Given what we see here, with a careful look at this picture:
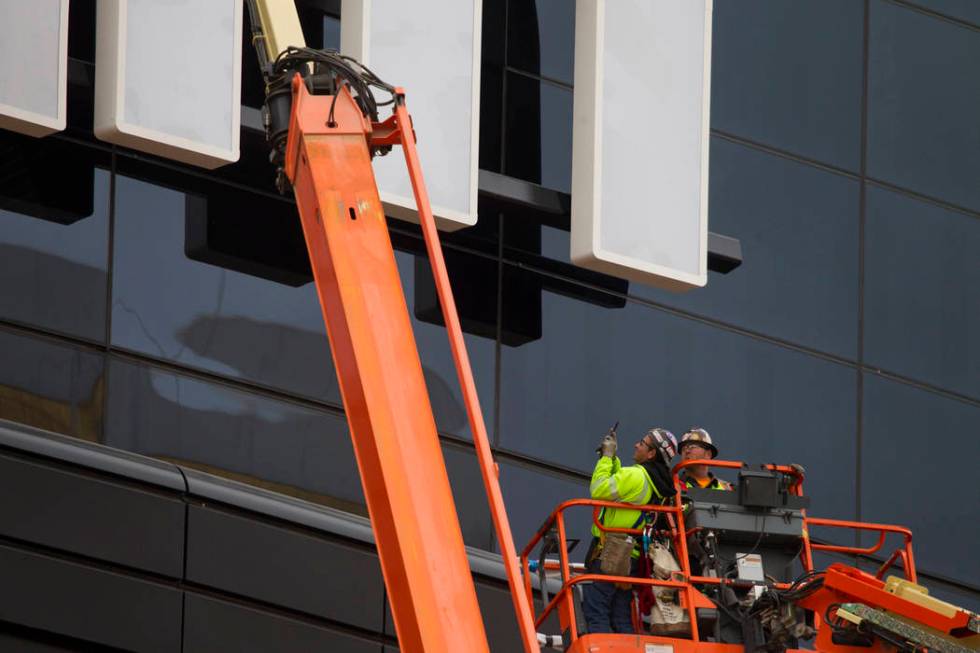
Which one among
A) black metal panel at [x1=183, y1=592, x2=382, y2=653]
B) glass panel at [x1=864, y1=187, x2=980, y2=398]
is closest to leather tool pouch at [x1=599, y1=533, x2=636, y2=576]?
black metal panel at [x1=183, y1=592, x2=382, y2=653]

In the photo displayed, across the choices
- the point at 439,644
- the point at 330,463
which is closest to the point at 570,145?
the point at 330,463

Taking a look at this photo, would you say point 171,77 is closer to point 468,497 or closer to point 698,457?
point 468,497

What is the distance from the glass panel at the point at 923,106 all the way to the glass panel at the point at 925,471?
2744mm

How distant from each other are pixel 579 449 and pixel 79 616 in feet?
19.4

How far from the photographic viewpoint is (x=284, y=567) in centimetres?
1797

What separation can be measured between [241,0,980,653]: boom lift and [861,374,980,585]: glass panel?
308 inches

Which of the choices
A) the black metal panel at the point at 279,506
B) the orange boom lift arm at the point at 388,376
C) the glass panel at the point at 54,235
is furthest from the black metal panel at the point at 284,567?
the orange boom lift arm at the point at 388,376

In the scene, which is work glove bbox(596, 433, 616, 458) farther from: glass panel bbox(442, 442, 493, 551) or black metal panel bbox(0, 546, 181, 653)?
black metal panel bbox(0, 546, 181, 653)

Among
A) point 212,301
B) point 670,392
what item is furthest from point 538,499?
point 212,301

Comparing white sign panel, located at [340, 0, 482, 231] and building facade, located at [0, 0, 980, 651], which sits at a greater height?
white sign panel, located at [340, 0, 482, 231]

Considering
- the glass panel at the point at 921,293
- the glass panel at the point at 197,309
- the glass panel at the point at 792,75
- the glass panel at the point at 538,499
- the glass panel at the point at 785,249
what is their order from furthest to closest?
1. the glass panel at the point at 921,293
2. the glass panel at the point at 792,75
3. the glass panel at the point at 785,249
4. the glass panel at the point at 538,499
5. the glass panel at the point at 197,309

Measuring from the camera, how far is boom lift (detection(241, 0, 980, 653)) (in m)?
10.0

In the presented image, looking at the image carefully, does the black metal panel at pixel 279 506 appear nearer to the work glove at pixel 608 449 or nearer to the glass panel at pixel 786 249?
the work glove at pixel 608 449

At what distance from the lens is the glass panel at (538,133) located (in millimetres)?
20516
